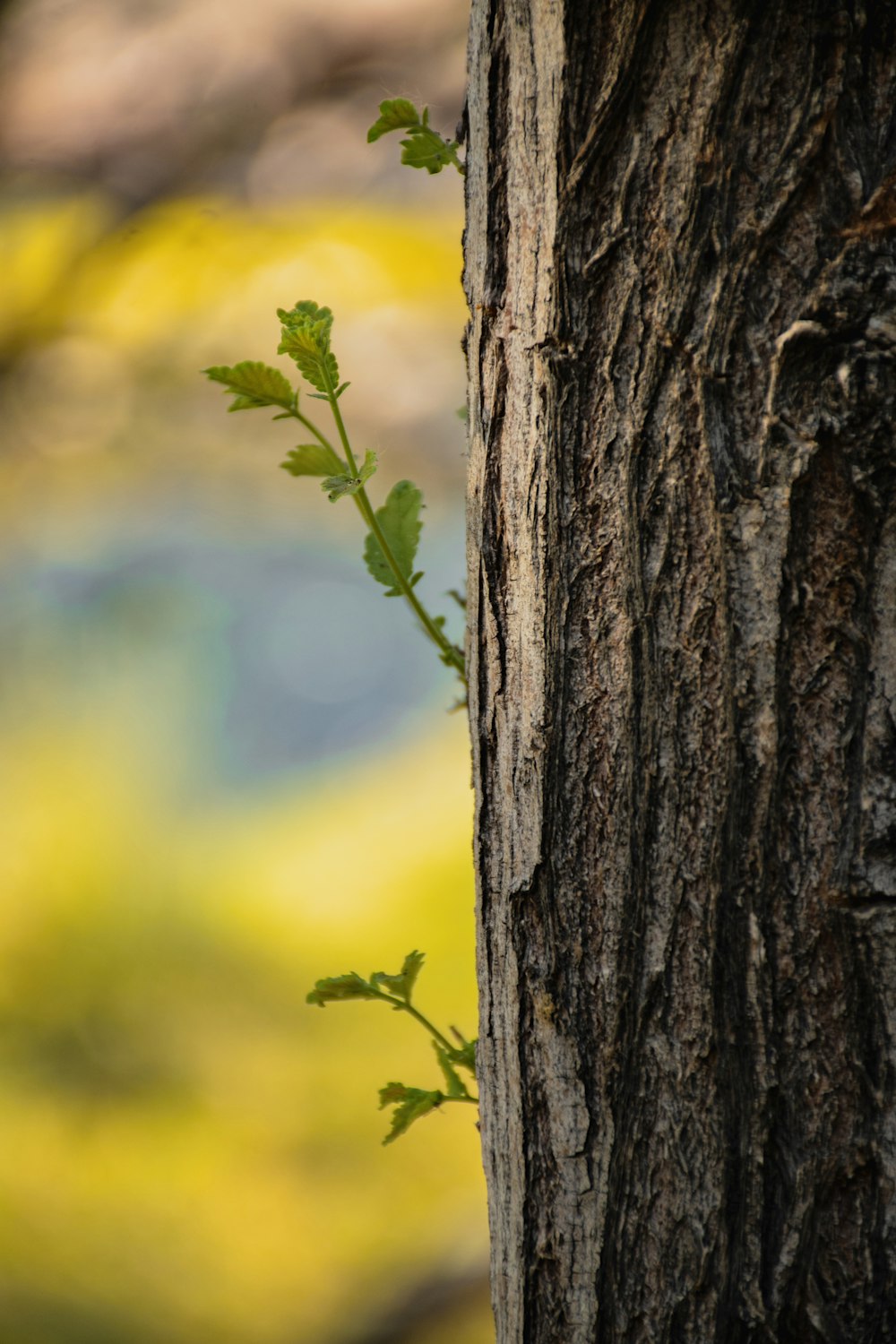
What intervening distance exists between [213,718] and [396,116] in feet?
3.41

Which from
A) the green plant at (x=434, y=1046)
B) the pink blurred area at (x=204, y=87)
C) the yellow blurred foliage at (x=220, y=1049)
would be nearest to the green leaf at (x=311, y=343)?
the green plant at (x=434, y=1046)

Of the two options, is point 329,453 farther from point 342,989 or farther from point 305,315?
point 342,989

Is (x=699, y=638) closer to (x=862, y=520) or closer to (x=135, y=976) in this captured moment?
(x=862, y=520)

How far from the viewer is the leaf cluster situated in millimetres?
539

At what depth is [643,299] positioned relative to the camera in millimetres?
447

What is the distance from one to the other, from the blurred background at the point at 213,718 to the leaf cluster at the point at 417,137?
0.76 metres

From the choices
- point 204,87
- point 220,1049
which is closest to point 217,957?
point 220,1049

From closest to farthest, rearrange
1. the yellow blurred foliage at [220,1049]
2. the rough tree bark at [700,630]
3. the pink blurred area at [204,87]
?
1. the rough tree bark at [700,630]
2. the yellow blurred foliage at [220,1049]
3. the pink blurred area at [204,87]

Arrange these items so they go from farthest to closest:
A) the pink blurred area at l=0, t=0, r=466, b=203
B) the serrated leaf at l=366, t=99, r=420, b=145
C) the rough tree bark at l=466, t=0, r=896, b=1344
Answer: the pink blurred area at l=0, t=0, r=466, b=203
the serrated leaf at l=366, t=99, r=420, b=145
the rough tree bark at l=466, t=0, r=896, b=1344

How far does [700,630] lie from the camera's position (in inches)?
17.9

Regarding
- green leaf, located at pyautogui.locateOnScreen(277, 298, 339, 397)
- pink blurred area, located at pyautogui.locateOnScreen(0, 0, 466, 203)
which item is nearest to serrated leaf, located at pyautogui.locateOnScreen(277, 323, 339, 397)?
green leaf, located at pyautogui.locateOnScreen(277, 298, 339, 397)

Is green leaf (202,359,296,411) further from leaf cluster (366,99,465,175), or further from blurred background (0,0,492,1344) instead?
blurred background (0,0,492,1344)

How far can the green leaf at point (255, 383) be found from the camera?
55 centimetres

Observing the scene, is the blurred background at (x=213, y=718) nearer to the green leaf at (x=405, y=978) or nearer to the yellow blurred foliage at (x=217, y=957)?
the yellow blurred foliage at (x=217, y=957)
